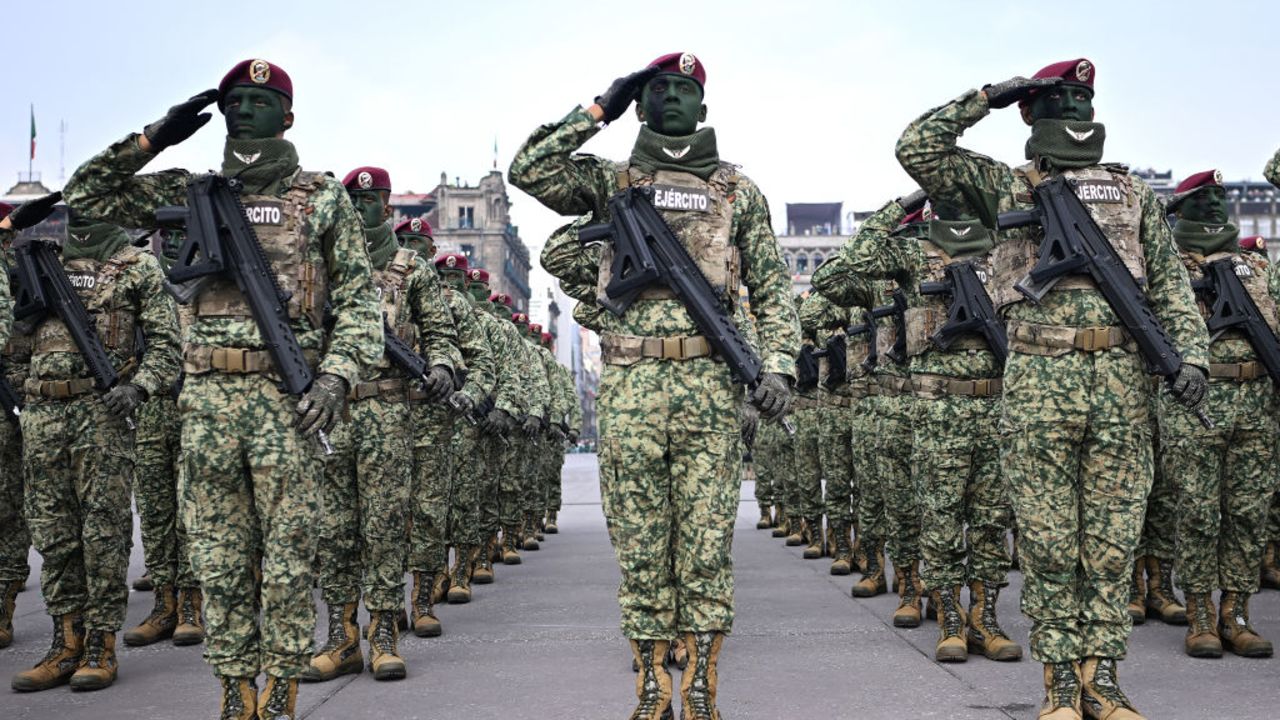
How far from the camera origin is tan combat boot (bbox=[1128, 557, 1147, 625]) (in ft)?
25.2

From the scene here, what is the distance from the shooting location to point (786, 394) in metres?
4.91

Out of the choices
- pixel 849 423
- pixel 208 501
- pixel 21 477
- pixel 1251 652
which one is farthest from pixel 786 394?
pixel 849 423

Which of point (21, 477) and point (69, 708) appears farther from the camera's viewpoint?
point (21, 477)

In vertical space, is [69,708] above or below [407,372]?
below

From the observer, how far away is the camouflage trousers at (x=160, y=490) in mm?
7387

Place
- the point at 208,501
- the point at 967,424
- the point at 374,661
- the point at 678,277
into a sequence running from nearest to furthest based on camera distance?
the point at 208,501
the point at 678,277
the point at 374,661
the point at 967,424

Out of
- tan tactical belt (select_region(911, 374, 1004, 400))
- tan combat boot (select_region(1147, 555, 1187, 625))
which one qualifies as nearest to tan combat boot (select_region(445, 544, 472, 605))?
tan tactical belt (select_region(911, 374, 1004, 400))

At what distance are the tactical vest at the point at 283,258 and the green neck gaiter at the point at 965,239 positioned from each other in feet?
12.4

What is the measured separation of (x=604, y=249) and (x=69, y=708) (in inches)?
124

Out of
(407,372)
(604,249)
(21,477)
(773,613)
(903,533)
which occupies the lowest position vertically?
(773,613)

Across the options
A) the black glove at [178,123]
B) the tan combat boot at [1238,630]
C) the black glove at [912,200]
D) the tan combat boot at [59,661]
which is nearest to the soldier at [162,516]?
the tan combat boot at [59,661]

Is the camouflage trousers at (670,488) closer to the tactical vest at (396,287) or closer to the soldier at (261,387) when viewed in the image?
the soldier at (261,387)

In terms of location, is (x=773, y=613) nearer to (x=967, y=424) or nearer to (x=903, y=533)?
(x=903, y=533)

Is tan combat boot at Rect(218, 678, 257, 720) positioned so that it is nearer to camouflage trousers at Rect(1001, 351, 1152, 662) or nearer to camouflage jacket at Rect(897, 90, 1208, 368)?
camouflage trousers at Rect(1001, 351, 1152, 662)
